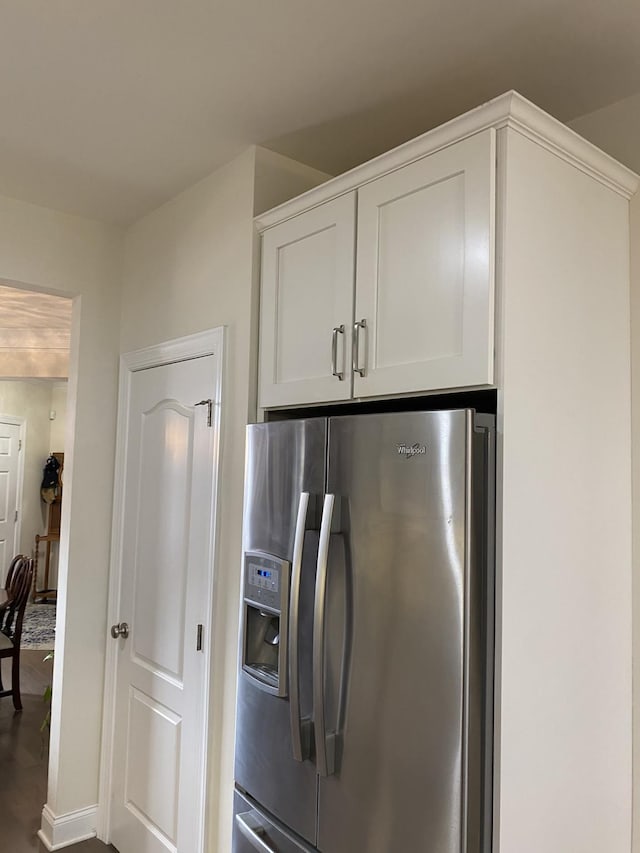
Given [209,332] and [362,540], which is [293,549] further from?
[209,332]

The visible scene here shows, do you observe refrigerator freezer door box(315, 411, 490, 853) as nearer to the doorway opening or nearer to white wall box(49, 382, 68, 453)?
the doorway opening

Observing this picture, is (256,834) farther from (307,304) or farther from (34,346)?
(34,346)

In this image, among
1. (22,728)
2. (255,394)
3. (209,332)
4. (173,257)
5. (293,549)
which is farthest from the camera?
(22,728)

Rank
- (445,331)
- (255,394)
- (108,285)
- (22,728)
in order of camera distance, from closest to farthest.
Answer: (445,331) → (255,394) → (108,285) → (22,728)

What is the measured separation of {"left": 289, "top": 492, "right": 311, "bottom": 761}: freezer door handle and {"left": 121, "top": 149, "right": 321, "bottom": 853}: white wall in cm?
53

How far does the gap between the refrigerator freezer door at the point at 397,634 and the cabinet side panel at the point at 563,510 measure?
114 mm

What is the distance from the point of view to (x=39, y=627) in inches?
260

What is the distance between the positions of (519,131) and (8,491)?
7515mm

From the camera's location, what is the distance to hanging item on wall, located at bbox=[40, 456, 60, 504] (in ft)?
26.2

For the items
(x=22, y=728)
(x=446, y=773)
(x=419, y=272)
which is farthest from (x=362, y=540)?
(x=22, y=728)

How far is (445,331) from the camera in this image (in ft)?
4.92

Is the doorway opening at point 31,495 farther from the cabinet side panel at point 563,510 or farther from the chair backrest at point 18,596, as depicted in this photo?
the cabinet side panel at point 563,510

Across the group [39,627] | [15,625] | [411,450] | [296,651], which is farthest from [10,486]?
[411,450]

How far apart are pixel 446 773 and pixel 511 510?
559 millimetres
